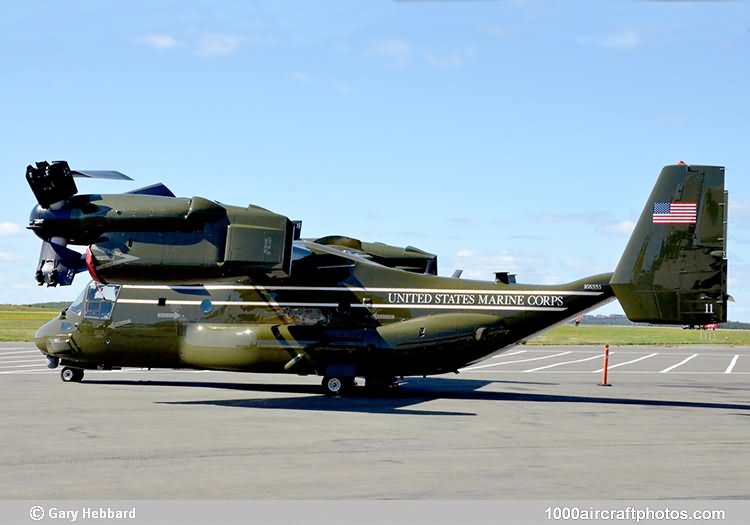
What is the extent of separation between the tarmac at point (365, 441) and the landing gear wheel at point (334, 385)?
1.93ft

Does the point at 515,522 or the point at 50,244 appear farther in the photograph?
the point at 50,244

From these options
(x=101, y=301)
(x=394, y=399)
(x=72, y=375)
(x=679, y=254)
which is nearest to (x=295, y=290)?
(x=394, y=399)

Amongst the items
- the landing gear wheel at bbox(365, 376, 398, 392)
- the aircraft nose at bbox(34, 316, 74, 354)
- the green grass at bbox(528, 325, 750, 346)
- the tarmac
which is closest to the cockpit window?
the aircraft nose at bbox(34, 316, 74, 354)

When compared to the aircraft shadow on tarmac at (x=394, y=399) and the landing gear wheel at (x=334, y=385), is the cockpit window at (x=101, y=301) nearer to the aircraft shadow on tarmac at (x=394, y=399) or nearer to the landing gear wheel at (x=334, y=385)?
the aircraft shadow on tarmac at (x=394, y=399)

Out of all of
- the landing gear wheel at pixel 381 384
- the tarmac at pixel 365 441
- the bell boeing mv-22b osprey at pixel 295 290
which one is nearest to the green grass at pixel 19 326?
the bell boeing mv-22b osprey at pixel 295 290

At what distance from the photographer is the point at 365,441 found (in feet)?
47.2

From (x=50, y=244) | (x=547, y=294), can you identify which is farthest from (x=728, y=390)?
(x=50, y=244)

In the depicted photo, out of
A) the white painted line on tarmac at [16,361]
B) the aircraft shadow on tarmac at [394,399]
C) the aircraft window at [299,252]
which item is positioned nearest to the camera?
the aircraft shadow on tarmac at [394,399]

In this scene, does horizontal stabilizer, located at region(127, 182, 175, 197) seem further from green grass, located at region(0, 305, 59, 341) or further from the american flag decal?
green grass, located at region(0, 305, 59, 341)

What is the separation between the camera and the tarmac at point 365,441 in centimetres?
1049

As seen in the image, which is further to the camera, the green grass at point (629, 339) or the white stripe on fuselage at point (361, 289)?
the green grass at point (629, 339)

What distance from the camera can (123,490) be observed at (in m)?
10.1

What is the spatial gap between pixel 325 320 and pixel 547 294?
5.80 m

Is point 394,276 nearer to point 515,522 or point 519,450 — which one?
point 519,450
